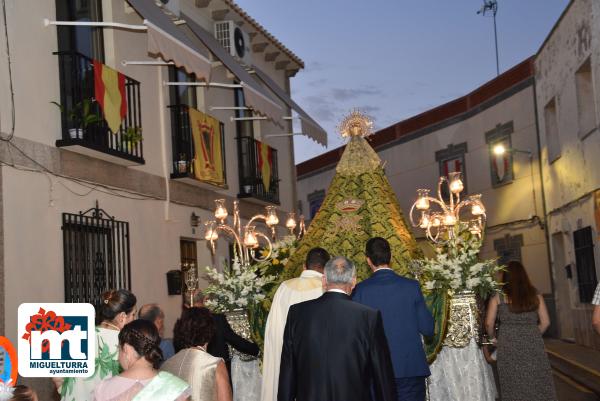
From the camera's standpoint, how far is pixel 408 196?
96.3 ft

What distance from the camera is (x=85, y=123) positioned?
11.8 m

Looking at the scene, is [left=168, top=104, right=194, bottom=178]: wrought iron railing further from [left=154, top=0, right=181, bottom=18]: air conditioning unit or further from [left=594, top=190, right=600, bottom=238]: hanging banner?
[left=594, top=190, right=600, bottom=238]: hanging banner

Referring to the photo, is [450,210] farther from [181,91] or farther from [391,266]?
[181,91]

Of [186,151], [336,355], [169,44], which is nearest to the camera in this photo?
[336,355]

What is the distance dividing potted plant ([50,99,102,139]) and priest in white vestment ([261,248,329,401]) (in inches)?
187

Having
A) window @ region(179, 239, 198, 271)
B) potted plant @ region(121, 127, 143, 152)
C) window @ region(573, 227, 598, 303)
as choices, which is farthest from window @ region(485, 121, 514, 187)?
potted plant @ region(121, 127, 143, 152)

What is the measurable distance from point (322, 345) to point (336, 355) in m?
0.11

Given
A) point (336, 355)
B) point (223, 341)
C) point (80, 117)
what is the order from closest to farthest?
point (336, 355)
point (223, 341)
point (80, 117)

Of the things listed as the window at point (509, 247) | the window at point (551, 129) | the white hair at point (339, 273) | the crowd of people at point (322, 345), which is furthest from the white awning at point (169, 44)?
the window at point (509, 247)

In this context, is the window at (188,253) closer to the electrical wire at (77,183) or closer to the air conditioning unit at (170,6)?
the electrical wire at (77,183)

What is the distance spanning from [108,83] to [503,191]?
46.8 feet

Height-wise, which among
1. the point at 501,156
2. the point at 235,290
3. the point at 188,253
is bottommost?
the point at 235,290

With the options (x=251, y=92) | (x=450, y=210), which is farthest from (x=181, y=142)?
(x=450, y=210)

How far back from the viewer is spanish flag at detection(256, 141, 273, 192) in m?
19.0
